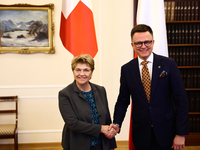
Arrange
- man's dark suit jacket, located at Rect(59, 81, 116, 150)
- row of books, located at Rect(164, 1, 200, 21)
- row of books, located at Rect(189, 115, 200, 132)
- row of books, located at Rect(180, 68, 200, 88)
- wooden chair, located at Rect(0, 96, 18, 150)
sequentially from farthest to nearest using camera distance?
1. row of books, located at Rect(189, 115, 200, 132)
2. row of books, located at Rect(180, 68, 200, 88)
3. row of books, located at Rect(164, 1, 200, 21)
4. wooden chair, located at Rect(0, 96, 18, 150)
5. man's dark suit jacket, located at Rect(59, 81, 116, 150)

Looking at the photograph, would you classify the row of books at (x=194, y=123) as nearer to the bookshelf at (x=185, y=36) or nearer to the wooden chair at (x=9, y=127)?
the bookshelf at (x=185, y=36)

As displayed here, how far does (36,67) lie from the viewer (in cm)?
378

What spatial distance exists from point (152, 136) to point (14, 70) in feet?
9.40

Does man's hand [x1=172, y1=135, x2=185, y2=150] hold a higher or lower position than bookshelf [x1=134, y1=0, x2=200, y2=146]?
lower

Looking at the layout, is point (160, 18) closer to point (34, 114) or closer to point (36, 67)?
point (36, 67)

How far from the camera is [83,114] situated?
5.56 feet

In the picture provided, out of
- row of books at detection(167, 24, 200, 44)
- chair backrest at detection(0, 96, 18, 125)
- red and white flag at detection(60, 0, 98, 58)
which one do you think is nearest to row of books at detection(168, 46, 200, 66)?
row of books at detection(167, 24, 200, 44)

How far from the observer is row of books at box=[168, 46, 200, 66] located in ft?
11.9

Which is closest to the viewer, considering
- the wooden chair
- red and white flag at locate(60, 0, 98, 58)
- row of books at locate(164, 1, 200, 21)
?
red and white flag at locate(60, 0, 98, 58)

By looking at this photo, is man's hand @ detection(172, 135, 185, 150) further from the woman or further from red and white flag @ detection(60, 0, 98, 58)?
red and white flag @ detection(60, 0, 98, 58)

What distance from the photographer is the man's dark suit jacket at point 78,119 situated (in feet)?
5.45

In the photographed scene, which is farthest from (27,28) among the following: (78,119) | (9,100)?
(78,119)

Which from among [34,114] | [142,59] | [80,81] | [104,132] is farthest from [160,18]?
[34,114]

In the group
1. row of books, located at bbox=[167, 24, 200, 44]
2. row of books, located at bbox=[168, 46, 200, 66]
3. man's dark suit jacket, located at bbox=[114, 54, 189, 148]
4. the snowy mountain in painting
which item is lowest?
man's dark suit jacket, located at bbox=[114, 54, 189, 148]
